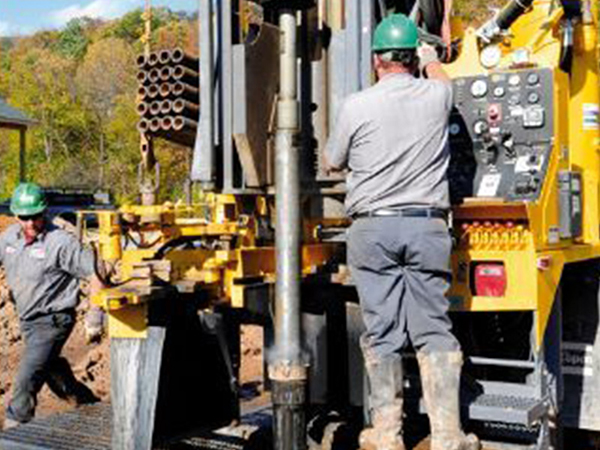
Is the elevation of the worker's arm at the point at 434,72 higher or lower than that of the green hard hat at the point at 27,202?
higher

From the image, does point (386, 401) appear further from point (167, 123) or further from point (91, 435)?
point (91, 435)

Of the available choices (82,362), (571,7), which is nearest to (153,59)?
(571,7)

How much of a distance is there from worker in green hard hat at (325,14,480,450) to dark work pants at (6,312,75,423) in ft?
9.78

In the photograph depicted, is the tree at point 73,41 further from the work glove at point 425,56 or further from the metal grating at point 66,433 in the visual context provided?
the work glove at point 425,56

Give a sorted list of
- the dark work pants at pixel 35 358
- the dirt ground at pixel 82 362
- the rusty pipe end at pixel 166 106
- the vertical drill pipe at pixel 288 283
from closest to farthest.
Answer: the vertical drill pipe at pixel 288 283 → the rusty pipe end at pixel 166 106 → the dark work pants at pixel 35 358 → the dirt ground at pixel 82 362

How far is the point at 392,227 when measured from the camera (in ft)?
13.3

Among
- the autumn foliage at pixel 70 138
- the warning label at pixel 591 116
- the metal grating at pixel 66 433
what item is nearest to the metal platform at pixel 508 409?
the warning label at pixel 591 116

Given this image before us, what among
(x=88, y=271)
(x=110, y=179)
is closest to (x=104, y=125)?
(x=110, y=179)

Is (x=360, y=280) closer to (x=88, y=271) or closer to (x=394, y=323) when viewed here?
(x=394, y=323)

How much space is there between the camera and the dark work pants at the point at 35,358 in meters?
6.25

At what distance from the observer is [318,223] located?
16.2 feet

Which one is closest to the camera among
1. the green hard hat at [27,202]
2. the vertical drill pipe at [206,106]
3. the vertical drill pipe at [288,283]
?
the vertical drill pipe at [288,283]

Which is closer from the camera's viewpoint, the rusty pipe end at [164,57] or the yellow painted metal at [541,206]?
the yellow painted metal at [541,206]

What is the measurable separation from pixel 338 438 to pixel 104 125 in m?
48.1
